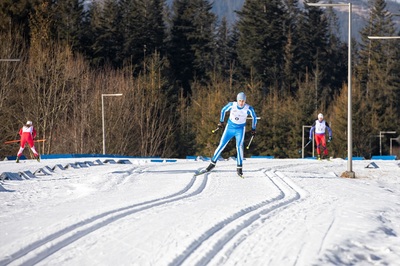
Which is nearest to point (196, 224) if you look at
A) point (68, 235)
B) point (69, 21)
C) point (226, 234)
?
point (226, 234)

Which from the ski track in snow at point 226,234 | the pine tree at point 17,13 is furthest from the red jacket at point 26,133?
the pine tree at point 17,13

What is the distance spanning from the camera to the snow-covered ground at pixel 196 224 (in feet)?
25.2

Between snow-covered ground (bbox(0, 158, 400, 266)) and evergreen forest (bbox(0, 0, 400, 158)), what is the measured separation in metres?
37.3

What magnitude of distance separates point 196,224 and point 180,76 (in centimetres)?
8643

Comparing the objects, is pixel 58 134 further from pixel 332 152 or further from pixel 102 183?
pixel 102 183

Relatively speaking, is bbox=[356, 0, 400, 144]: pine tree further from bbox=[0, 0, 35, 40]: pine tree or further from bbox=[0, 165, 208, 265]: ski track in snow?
bbox=[0, 165, 208, 265]: ski track in snow

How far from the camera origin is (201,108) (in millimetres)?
79438

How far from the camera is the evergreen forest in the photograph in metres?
59.3

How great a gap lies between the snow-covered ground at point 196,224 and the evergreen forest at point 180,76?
122 ft

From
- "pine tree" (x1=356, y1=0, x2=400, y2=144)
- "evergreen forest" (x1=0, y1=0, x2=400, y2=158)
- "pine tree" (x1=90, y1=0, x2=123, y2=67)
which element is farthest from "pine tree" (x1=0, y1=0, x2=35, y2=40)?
"pine tree" (x1=356, y1=0, x2=400, y2=144)

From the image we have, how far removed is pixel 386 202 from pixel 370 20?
3793 inches

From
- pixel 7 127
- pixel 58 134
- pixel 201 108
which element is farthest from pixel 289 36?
pixel 7 127

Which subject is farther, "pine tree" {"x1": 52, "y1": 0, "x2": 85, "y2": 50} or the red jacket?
"pine tree" {"x1": 52, "y1": 0, "x2": 85, "y2": 50}

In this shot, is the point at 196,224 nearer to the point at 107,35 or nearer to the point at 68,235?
the point at 68,235
